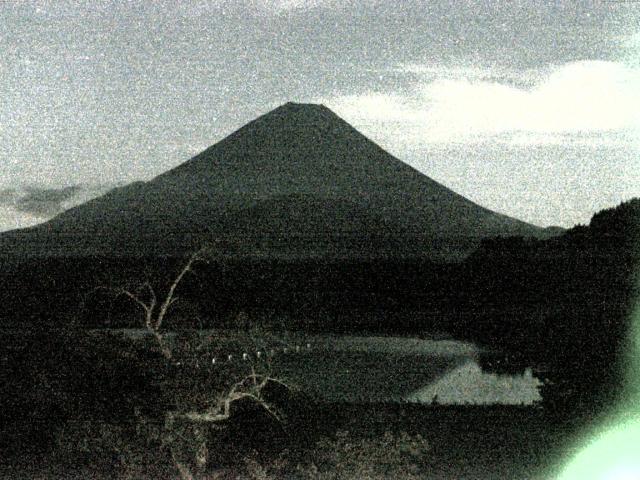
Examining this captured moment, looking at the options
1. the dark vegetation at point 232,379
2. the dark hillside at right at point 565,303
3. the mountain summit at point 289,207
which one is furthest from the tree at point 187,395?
the mountain summit at point 289,207

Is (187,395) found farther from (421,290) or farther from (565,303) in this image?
(421,290)

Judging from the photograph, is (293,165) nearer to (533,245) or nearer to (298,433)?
(533,245)

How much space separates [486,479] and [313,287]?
29.3 metres

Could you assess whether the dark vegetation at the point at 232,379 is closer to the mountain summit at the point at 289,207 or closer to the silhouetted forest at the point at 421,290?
the silhouetted forest at the point at 421,290

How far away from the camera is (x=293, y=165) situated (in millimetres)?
109062

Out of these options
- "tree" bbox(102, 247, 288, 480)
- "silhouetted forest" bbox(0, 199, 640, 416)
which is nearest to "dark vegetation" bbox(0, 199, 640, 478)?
"tree" bbox(102, 247, 288, 480)

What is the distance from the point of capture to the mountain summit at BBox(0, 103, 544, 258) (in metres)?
76.4

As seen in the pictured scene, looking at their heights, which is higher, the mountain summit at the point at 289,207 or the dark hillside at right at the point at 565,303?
the mountain summit at the point at 289,207

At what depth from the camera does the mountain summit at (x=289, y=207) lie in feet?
251

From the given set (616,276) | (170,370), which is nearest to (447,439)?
(170,370)

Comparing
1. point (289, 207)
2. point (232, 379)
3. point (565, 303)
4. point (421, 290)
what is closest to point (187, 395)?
point (232, 379)

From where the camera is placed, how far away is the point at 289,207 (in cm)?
9162

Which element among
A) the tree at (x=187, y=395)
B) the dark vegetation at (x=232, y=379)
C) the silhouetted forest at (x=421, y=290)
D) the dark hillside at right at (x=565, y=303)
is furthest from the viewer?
the silhouetted forest at (x=421, y=290)

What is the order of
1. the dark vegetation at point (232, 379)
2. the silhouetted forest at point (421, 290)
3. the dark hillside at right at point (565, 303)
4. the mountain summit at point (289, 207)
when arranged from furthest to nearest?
the mountain summit at point (289, 207), the silhouetted forest at point (421, 290), the dark hillside at right at point (565, 303), the dark vegetation at point (232, 379)
